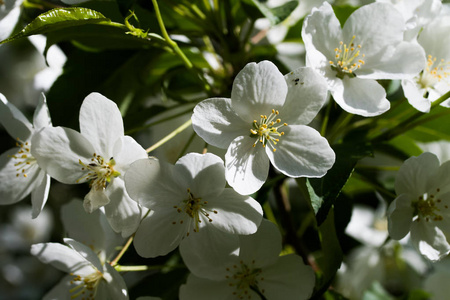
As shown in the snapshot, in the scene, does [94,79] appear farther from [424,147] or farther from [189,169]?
[424,147]

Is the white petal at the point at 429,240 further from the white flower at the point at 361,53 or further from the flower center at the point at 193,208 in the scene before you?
the flower center at the point at 193,208

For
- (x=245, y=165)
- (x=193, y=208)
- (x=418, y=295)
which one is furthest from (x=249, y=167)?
(x=418, y=295)

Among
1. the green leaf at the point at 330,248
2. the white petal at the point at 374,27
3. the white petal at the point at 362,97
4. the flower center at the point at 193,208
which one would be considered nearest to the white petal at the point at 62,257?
the flower center at the point at 193,208

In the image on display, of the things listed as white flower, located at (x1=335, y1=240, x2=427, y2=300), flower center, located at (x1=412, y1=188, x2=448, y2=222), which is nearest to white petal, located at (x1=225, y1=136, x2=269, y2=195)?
flower center, located at (x1=412, y1=188, x2=448, y2=222)

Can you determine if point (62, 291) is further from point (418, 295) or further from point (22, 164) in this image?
point (418, 295)

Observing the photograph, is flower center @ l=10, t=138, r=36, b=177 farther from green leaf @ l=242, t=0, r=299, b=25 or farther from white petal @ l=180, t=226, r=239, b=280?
green leaf @ l=242, t=0, r=299, b=25

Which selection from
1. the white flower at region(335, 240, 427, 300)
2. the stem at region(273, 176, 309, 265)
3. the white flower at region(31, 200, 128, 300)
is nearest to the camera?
the white flower at region(31, 200, 128, 300)
